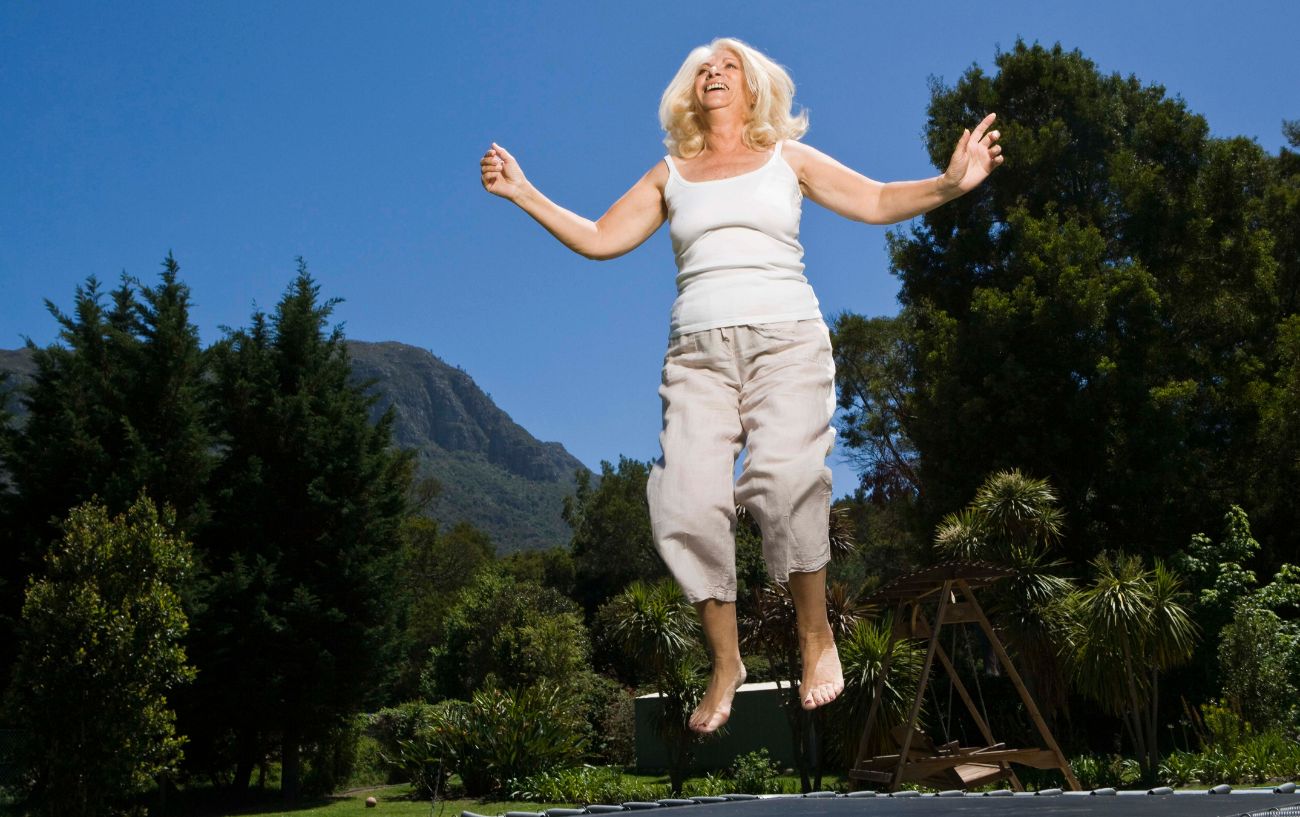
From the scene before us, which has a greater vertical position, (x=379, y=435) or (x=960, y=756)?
(x=379, y=435)

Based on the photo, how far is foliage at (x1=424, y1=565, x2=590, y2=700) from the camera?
25672mm

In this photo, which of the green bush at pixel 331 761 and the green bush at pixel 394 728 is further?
the green bush at pixel 394 728

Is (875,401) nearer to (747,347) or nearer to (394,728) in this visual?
(394,728)

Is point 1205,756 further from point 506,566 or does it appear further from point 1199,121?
point 506,566

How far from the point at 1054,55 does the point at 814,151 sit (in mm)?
22970

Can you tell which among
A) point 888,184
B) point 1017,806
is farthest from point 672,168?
point 1017,806

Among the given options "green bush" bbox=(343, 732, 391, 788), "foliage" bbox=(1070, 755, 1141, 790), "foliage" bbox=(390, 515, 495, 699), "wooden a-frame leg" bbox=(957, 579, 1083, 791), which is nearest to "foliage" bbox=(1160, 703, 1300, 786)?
"foliage" bbox=(1070, 755, 1141, 790)

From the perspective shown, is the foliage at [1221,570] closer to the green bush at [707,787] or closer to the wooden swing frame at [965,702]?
the wooden swing frame at [965,702]

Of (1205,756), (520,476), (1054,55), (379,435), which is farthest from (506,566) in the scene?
(520,476)

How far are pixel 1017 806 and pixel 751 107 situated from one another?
14.0ft

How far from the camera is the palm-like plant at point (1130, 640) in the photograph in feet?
46.9

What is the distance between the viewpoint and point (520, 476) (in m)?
114

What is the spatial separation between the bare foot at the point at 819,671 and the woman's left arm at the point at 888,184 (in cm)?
123

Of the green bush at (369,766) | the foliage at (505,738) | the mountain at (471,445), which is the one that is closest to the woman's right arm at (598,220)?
the foliage at (505,738)
